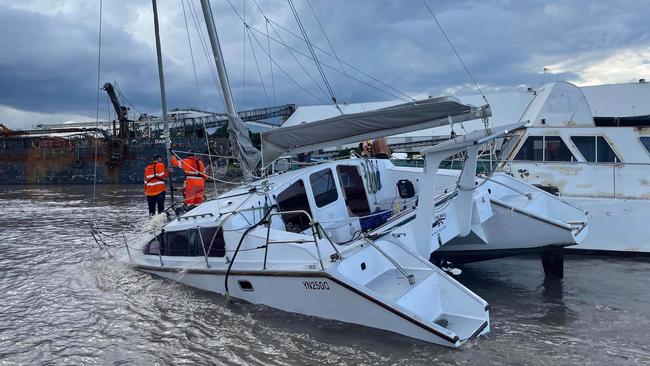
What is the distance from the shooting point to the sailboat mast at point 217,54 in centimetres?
929

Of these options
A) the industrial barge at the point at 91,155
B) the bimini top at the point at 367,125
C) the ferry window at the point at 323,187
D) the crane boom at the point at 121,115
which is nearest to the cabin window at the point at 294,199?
the ferry window at the point at 323,187

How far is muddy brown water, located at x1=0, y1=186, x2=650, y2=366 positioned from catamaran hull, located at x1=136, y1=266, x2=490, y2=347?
15 centimetres

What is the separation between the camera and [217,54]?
30.8 feet

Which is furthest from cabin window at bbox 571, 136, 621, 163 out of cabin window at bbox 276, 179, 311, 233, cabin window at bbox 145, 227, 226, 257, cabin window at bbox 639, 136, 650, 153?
cabin window at bbox 145, 227, 226, 257

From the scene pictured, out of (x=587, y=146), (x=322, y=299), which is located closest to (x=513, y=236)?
(x=322, y=299)

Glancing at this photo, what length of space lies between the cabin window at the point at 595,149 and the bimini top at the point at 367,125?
5816 millimetres

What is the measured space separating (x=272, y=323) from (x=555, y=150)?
307 inches

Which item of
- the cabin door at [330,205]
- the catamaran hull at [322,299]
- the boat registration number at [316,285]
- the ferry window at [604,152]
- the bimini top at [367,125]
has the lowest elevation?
the catamaran hull at [322,299]

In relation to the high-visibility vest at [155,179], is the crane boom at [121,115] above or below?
above

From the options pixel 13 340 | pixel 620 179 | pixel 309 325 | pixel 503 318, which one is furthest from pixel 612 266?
pixel 13 340

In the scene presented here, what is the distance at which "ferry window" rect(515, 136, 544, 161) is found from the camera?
11.2 m

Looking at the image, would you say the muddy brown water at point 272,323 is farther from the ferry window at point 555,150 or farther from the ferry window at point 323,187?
the ferry window at point 555,150

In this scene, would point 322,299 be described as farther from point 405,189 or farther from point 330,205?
point 405,189

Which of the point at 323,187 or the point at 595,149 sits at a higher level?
the point at 595,149
